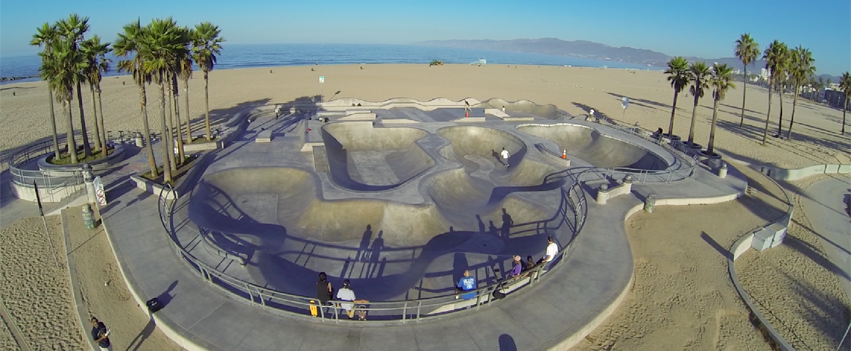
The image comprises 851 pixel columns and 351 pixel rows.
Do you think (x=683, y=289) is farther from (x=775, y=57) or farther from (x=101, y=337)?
(x=775, y=57)

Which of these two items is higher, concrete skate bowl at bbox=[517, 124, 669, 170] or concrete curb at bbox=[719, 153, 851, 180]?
concrete skate bowl at bbox=[517, 124, 669, 170]

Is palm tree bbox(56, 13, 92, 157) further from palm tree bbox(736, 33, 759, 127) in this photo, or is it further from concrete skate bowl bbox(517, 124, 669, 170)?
palm tree bbox(736, 33, 759, 127)

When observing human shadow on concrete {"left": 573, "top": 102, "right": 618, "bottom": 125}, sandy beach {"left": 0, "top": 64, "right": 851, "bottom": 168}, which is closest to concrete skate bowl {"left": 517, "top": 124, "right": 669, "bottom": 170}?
sandy beach {"left": 0, "top": 64, "right": 851, "bottom": 168}

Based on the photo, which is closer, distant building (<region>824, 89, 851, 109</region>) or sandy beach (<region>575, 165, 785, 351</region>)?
sandy beach (<region>575, 165, 785, 351</region>)

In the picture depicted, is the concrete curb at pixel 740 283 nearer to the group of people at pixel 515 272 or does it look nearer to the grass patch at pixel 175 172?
the group of people at pixel 515 272

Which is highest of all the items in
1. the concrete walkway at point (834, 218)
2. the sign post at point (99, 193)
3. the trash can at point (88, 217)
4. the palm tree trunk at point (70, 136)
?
the palm tree trunk at point (70, 136)

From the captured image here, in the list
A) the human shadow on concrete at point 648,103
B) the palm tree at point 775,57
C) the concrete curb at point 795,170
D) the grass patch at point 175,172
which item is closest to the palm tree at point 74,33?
the grass patch at point 175,172

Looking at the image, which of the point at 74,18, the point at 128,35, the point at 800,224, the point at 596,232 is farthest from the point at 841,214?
the point at 74,18
